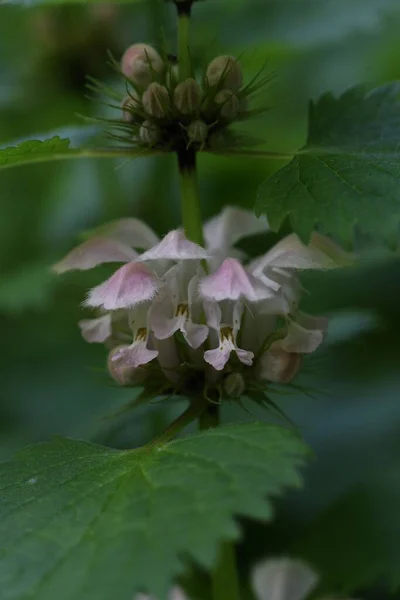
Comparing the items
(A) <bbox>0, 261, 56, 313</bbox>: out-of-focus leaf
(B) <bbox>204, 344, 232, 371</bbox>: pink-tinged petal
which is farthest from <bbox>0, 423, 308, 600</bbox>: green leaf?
(A) <bbox>0, 261, 56, 313</bbox>: out-of-focus leaf

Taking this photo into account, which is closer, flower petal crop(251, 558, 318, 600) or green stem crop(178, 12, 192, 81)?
green stem crop(178, 12, 192, 81)

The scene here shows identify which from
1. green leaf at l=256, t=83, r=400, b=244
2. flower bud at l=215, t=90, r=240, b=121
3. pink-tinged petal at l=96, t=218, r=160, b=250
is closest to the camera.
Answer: green leaf at l=256, t=83, r=400, b=244

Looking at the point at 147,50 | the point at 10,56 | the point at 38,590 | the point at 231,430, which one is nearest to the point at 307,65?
the point at 10,56

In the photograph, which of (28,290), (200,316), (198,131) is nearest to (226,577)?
(200,316)

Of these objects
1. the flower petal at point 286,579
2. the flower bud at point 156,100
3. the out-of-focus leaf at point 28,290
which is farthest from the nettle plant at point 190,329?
the out-of-focus leaf at point 28,290

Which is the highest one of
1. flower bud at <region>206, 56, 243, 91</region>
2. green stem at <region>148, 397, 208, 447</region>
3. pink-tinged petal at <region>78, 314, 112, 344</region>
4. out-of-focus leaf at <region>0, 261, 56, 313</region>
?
flower bud at <region>206, 56, 243, 91</region>

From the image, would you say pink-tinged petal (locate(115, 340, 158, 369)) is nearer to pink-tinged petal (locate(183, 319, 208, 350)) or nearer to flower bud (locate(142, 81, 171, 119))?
pink-tinged petal (locate(183, 319, 208, 350))
